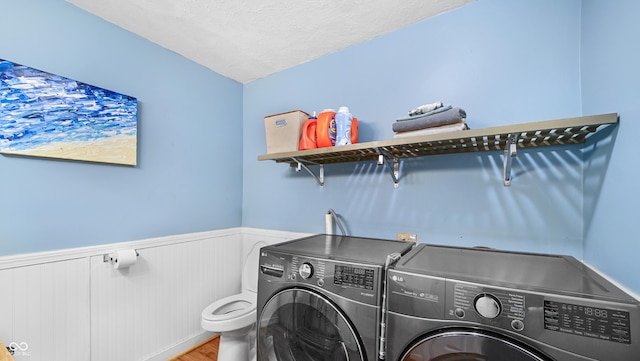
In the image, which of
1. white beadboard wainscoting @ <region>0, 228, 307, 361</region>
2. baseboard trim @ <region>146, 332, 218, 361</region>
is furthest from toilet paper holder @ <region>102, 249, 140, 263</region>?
baseboard trim @ <region>146, 332, 218, 361</region>

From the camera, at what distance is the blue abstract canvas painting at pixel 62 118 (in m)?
1.26

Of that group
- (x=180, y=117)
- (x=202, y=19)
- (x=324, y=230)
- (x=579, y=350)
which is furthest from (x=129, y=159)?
(x=579, y=350)

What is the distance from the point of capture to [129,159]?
1.66 m

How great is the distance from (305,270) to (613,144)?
129 centimetres

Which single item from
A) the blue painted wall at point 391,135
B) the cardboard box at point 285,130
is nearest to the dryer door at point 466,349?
the blue painted wall at point 391,135

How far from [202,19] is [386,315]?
1.93 m

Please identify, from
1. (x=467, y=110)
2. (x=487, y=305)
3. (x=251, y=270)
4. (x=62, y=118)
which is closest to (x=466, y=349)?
(x=487, y=305)

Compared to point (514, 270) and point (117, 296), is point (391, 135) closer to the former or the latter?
point (514, 270)

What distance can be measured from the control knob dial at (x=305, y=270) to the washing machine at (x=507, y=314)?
365 mm

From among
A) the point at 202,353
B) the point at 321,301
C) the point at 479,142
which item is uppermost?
the point at 479,142

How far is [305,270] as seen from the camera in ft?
3.79

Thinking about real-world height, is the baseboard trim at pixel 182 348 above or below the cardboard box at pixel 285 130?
below

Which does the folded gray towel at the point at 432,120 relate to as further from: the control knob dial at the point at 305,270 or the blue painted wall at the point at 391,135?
the control knob dial at the point at 305,270

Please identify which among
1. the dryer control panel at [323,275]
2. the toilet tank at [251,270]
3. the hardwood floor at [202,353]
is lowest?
the hardwood floor at [202,353]
